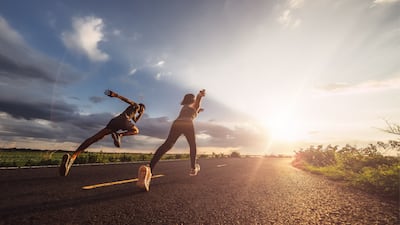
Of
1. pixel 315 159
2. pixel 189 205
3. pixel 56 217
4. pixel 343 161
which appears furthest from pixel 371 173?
pixel 315 159

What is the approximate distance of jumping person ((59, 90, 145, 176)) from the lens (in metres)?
4.91

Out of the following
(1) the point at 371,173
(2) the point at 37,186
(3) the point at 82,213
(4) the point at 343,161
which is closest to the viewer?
(3) the point at 82,213

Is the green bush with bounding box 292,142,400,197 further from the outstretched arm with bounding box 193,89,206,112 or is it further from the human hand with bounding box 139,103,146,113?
the human hand with bounding box 139,103,146,113

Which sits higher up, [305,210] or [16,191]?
[16,191]

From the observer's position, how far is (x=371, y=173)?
26.3 ft

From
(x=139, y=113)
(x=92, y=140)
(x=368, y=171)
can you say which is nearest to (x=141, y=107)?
(x=139, y=113)

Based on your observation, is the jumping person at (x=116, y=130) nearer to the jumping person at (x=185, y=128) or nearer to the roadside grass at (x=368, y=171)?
the jumping person at (x=185, y=128)

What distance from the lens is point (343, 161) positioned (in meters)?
12.7

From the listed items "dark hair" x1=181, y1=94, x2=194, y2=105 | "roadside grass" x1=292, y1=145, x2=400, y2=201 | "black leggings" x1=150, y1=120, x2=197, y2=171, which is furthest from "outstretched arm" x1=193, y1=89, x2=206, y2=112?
"roadside grass" x1=292, y1=145, x2=400, y2=201

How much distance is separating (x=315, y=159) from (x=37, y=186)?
69.9ft

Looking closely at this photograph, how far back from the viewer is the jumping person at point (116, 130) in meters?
4.91

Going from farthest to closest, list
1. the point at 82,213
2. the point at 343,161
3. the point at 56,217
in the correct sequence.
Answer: the point at 343,161
the point at 82,213
the point at 56,217

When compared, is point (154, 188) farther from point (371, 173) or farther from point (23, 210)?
point (371, 173)

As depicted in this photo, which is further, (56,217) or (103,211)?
(103,211)
